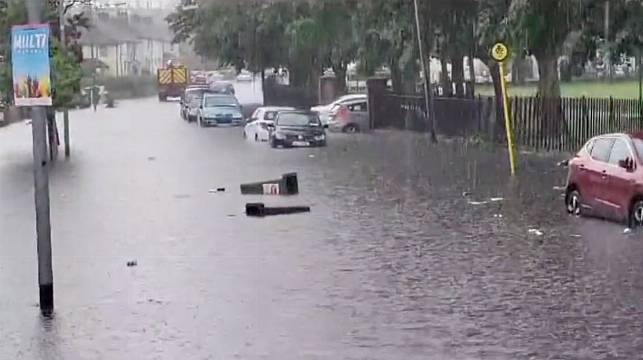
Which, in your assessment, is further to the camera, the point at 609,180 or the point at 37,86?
the point at 609,180

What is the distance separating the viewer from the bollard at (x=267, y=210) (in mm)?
24647

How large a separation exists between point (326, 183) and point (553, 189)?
5.58 metres

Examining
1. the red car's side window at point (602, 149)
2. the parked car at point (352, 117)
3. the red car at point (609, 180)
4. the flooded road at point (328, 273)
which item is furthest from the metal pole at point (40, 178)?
the parked car at point (352, 117)

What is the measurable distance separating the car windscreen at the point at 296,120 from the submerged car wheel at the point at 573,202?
25.5 m

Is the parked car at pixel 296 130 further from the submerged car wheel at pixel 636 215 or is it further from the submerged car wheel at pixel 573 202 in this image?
the submerged car wheel at pixel 636 215

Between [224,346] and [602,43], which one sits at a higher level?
[602,43]

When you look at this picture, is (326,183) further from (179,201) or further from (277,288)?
(277,288)

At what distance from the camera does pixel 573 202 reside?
77.1 feet

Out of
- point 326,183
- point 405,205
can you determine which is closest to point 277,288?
point 405,205

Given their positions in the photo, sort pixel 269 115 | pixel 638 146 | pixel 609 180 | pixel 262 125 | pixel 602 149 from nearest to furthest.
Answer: pixel 638 146
pixel 609 180
pixel 602 149
pixel 262 125
pixel 269 115

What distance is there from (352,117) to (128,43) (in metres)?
115

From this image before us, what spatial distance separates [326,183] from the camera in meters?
31.8

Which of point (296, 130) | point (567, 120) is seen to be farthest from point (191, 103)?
point (567, 120)

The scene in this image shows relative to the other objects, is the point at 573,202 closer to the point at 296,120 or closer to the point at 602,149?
the point at 602,149
